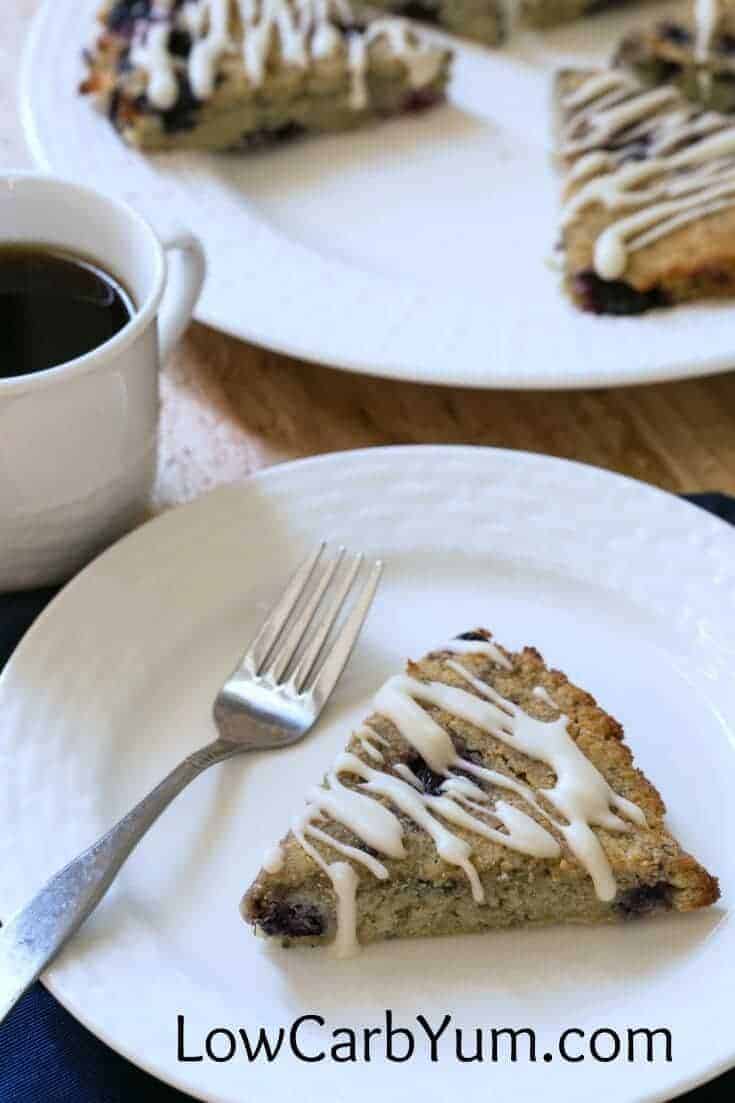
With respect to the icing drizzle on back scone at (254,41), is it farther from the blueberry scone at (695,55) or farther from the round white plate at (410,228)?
the blueberry scone at (695,55)

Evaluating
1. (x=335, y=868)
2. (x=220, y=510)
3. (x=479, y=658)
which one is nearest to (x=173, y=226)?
(x=220, y=510)

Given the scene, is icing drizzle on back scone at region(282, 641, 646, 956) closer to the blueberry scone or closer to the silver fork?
the silver fork

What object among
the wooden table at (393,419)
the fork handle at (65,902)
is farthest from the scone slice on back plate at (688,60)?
the fork handle at (65,902)

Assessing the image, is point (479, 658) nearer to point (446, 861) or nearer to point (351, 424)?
point (446, 861)

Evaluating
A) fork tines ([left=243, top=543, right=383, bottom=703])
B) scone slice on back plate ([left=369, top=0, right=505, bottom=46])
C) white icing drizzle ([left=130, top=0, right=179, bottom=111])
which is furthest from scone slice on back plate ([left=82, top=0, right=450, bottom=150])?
fork tines ([left=243, top=543, right=383, bottom=703])

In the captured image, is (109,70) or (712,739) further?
(109,70)

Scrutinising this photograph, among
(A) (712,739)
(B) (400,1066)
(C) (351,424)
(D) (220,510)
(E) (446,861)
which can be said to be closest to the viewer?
(B) (400,1066)
